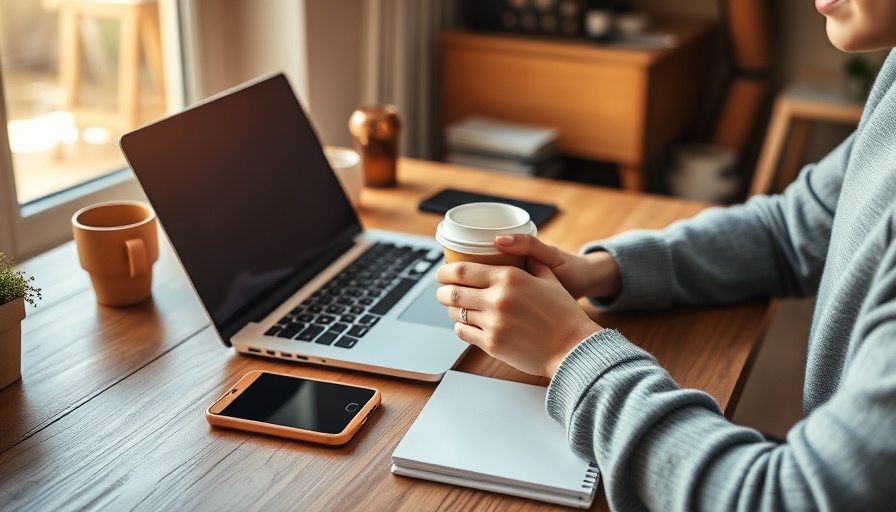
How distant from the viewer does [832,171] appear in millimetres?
1054

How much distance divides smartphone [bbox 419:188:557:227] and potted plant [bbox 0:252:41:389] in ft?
2.02

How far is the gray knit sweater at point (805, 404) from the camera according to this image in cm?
59

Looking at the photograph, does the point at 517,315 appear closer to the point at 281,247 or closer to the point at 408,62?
the point at 281,247

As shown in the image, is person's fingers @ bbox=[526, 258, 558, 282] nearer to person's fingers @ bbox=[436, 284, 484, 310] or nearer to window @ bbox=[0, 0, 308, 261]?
person's fingers @ bbox=[436, 284, 484, 310]

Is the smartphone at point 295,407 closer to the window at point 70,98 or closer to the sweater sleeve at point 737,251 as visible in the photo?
the sweater sleeve at point 737,251

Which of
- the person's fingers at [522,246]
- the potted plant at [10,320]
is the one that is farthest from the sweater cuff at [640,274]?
the potted plant at [10,320]

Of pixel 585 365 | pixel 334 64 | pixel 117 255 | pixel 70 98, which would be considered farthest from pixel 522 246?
pixel 334 64

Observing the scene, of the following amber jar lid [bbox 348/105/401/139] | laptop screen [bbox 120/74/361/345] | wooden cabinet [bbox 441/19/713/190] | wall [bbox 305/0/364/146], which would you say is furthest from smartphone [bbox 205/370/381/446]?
wooden cabinet [bbox 441/19/713/190]

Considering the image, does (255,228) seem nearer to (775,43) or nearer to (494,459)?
(494,459)

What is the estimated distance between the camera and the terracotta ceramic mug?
1010 mm

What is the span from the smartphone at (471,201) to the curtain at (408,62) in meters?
0.64

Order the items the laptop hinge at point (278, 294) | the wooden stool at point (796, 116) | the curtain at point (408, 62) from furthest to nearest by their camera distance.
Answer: the wooden stool at point (796, 116), the curtain at point (408, 62), the laptop hinge at point (278, 294)

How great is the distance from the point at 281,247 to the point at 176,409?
275 mm

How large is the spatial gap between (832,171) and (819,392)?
34cm
